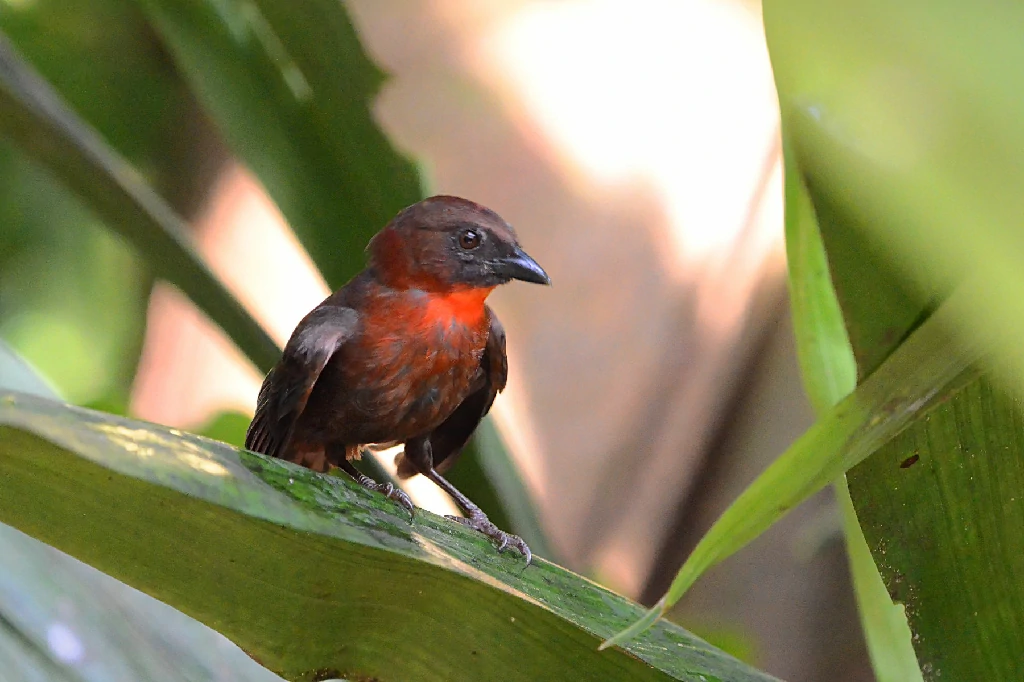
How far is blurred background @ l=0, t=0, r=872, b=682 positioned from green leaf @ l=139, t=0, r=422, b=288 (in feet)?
3.09

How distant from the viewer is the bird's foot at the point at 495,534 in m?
0.78

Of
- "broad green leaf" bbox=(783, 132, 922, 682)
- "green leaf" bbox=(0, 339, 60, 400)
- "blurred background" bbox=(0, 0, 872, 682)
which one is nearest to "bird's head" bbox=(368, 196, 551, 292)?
"green leaf" bbox=(0, 339, 60, 400)

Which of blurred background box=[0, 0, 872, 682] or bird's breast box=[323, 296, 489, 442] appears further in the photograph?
blurred background box=[0, 0, 872, 682]

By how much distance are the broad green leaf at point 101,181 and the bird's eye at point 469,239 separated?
26cm

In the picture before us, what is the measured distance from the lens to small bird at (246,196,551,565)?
0.88 metres

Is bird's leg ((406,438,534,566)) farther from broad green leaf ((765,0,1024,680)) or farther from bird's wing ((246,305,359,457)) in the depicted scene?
broad green leaf ((765,0,1024,680))

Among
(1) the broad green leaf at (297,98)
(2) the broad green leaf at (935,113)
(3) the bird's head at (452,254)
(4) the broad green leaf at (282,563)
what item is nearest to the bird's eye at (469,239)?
(3) the bird's head at (452,254)

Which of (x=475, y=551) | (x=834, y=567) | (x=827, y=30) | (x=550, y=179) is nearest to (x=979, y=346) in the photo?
(x=827, y=30)

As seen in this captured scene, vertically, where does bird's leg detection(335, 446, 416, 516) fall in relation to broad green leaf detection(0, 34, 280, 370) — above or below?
below

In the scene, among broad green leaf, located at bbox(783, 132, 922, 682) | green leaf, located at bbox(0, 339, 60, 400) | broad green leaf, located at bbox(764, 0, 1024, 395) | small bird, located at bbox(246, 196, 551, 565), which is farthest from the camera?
small bird, located at bbox(246, 196, 551, 565)

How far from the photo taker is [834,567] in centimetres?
161

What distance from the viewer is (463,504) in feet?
3.05

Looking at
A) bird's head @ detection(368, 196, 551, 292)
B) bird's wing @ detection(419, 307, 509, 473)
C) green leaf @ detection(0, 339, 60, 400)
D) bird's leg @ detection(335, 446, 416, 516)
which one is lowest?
green leaf @ detection(0, 339, 60, 400)

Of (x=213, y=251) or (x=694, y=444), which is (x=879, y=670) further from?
(x=213, y=251)
